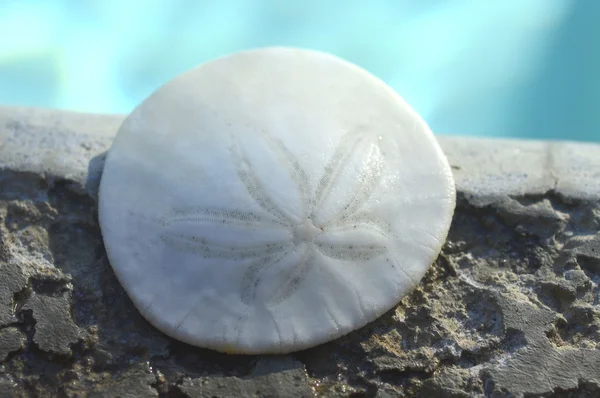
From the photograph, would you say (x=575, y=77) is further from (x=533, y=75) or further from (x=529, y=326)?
(x=529, y=326)

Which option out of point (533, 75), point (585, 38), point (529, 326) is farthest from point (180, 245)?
point (585, 38)

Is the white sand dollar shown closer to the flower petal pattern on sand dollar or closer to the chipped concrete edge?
the flower petal pattern on sand dollar

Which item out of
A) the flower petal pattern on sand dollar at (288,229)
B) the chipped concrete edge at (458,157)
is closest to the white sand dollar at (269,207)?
the flower petal pattern on sand dollar at (288,229)

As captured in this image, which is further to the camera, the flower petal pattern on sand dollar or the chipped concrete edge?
the chipped concrete edge

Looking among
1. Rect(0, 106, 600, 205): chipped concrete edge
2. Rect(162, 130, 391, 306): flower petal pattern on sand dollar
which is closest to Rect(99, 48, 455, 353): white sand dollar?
Rect(162, 130, 391, 306): flower petal pattern on sand dollar

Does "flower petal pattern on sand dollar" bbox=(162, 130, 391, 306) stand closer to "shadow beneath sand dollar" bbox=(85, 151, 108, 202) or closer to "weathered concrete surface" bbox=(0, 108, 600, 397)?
"weathered concrete surface" bbox=(0, 108, 600, 397)

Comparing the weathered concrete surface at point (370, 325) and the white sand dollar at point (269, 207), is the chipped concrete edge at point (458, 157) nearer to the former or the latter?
the weathered concrete surface at point (370, 325)

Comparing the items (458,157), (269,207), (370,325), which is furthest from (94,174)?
(458,157)

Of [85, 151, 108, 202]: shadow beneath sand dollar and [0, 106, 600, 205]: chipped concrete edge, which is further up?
[0, 106, 600, 205]: chipped concrete edge

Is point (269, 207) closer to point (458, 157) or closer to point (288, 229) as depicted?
point (288, 229)
